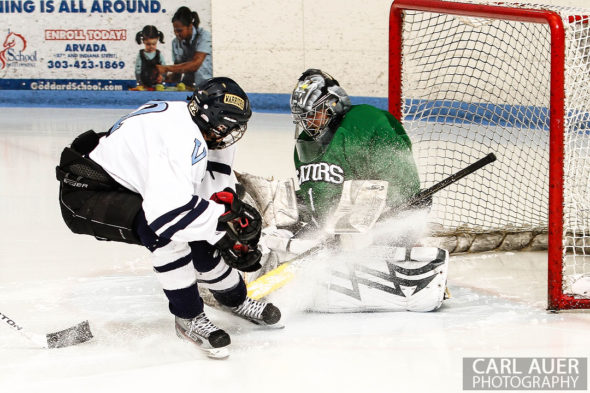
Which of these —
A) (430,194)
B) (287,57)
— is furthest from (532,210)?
(287,57)

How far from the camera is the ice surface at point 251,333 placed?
7.68 ft

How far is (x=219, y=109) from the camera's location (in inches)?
98.0

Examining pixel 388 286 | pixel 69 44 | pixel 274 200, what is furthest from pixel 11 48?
pixel 388 286

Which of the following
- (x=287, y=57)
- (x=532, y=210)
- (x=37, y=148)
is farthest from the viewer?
(x=287, y=57)

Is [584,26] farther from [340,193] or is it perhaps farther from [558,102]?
[340,193]

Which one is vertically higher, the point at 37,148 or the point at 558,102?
the point at 558,102

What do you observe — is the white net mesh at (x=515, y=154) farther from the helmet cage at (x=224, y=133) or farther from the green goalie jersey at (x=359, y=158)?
the helmet cage at (x=224, y=133)

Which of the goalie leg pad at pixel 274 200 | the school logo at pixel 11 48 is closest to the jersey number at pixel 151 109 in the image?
the goalie leg pad at pixel 274 200

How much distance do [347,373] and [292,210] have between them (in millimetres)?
833

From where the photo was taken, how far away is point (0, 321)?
281 cm

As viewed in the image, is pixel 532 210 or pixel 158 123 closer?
pixel 158 123

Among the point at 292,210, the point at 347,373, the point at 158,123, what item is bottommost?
the point at 347,373

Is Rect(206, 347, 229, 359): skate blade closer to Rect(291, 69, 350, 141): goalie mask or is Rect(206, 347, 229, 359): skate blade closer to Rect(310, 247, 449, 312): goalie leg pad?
Rect(310, 247, 449, 312): goalie leg pad

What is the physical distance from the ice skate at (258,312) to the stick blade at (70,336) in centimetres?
45
